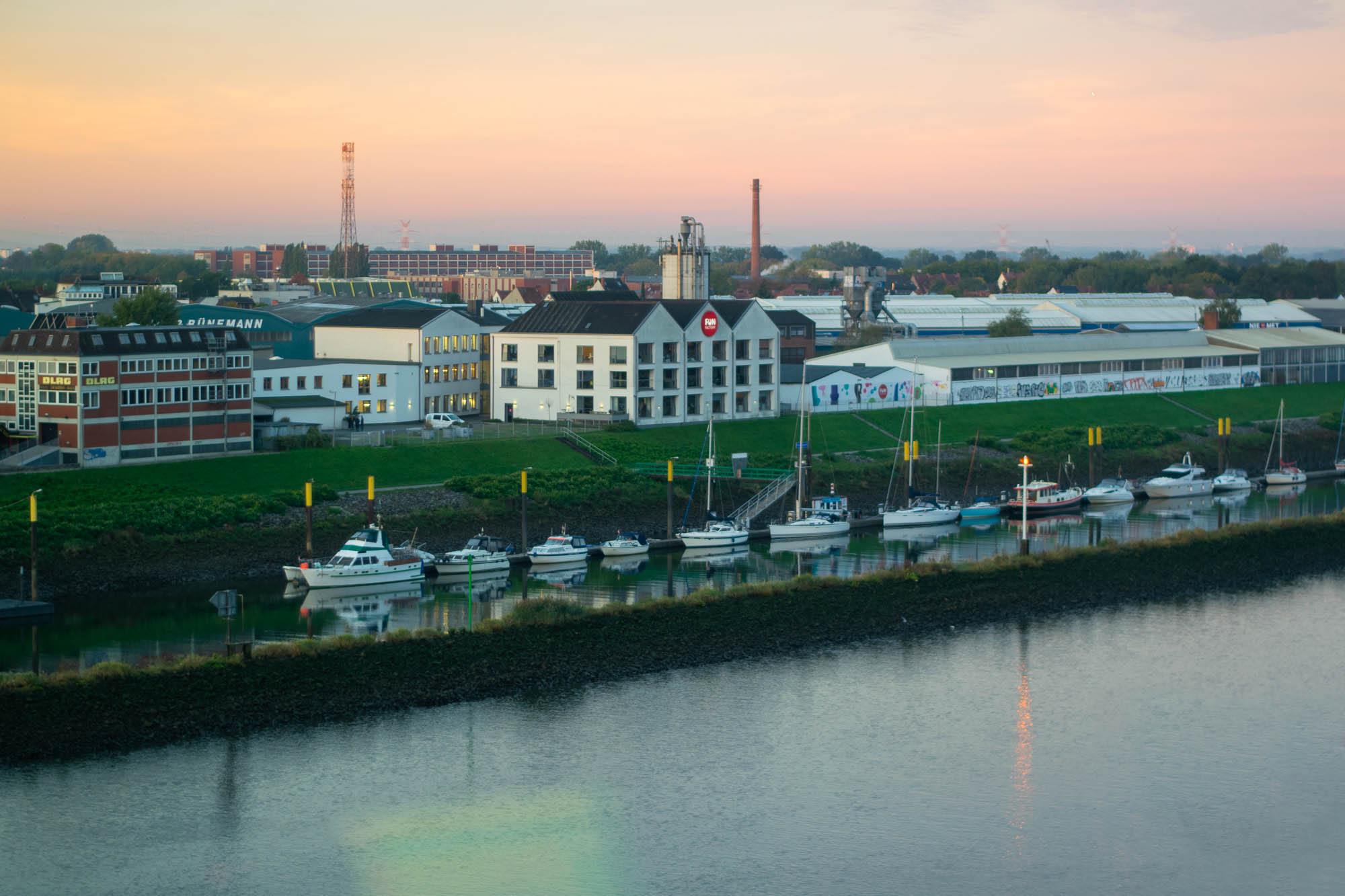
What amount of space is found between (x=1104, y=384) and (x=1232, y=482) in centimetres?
2779

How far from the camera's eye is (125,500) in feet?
191

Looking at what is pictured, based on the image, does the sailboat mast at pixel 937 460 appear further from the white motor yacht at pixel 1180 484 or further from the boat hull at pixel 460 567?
the boat hull at pixel 460 567

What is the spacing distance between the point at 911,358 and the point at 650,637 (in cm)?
5868

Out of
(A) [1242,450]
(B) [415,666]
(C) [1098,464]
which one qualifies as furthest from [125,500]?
(A) [1242,450]

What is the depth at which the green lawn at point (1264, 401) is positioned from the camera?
110938 millimetres

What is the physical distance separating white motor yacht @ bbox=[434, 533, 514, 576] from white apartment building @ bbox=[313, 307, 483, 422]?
2954 centimetres

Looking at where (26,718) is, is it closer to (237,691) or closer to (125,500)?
(237,691)

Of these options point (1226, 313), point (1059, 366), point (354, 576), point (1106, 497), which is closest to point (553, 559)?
point (354, 576)

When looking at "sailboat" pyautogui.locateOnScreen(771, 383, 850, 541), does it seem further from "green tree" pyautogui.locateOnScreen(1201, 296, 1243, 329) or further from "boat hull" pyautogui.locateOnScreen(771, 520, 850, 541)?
"green tree" pyautogui.locateOnScreen(1201, 296, 1243, 329)

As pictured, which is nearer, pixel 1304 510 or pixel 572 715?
A: pixel 572 715

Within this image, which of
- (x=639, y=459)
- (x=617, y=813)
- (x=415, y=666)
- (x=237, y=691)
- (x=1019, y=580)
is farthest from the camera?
(x=639, y=459)

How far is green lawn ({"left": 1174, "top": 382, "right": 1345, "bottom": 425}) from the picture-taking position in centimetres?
A: 11094

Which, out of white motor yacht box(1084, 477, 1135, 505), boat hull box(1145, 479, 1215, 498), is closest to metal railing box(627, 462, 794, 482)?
white motor yacht box(1084, 477, 1135, 505)

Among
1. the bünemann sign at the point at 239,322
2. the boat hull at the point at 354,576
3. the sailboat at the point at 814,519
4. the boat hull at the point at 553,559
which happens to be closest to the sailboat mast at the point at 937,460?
the sailboat at the point at 814,519
